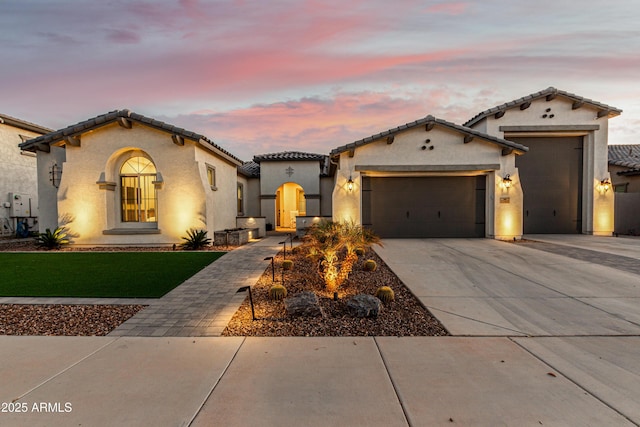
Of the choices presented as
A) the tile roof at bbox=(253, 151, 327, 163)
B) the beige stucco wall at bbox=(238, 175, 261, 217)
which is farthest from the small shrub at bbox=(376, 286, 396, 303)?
the beige stucco wall at bbox=(238, 175, 261, 217)

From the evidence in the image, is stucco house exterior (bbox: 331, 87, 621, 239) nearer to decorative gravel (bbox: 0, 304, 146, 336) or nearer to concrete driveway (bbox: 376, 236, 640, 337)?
concrete driveway (bbox: 376, 236, 640, 337)

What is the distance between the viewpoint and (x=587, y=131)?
14148 mm

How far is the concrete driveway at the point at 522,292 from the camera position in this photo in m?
3.95

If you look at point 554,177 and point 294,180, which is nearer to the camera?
point 554,177

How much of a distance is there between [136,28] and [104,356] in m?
9.47

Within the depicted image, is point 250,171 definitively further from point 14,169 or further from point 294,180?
point 14,169

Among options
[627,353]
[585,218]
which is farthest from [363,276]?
[585,218]

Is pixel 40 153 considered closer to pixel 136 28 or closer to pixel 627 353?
pixel 136 28

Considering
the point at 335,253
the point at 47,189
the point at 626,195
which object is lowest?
the point at 335,253

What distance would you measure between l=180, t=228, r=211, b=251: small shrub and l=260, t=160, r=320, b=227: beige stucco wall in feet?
28.7

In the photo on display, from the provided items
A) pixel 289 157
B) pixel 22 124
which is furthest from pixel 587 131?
pixel 22 124

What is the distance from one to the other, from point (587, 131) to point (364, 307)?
16.7m

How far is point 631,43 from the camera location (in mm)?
10586

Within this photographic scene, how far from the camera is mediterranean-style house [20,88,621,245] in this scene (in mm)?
11328
